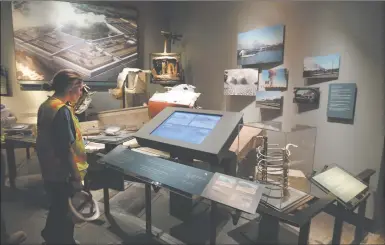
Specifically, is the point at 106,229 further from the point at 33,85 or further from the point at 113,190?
the point at 33,85

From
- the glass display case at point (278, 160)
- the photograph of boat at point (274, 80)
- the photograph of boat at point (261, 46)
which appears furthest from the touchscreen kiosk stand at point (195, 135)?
the photograph of boat at point (274, 80)

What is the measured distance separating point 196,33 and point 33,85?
1.32 m

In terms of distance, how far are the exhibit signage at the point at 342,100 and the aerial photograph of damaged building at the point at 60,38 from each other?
1602mm

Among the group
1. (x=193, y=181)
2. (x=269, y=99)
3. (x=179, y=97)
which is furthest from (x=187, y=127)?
(x=269, y=99)

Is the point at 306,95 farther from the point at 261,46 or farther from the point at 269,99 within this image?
the point at 261,46

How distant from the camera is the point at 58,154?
0.81m

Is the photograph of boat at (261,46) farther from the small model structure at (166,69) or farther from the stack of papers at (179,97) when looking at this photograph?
the small model structure at (166,69)

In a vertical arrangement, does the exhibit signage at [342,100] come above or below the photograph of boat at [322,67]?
below

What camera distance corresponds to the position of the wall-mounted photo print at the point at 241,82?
210cm

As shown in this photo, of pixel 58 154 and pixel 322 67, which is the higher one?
pixel 322 67

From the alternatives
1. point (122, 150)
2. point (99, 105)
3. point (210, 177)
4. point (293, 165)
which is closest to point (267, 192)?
point (210, 177)

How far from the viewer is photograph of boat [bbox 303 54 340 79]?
1778mm

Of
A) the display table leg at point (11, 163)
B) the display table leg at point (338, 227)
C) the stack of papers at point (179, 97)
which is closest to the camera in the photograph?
the display table leg at point (11, 163)

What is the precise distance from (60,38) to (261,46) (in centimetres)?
168
